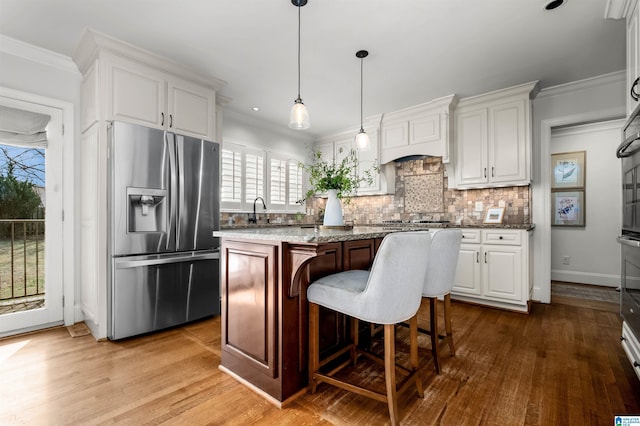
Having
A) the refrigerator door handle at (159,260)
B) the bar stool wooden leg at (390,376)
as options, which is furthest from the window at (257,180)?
the bar stool wooden leg at (390,376)

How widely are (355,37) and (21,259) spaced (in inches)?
142

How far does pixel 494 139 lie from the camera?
11.9 feet

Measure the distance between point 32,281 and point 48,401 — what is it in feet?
5.38

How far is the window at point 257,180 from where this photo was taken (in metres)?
4.25

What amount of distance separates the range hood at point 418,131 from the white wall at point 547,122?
100cm

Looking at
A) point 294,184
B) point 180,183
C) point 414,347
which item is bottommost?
point 414,347

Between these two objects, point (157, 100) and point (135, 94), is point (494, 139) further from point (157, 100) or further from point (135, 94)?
point (135, 94)

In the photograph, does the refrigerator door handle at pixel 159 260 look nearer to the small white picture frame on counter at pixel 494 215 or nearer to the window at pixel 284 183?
the window at pixel 284 183

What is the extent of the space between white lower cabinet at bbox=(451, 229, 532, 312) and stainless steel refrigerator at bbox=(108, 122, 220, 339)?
290 centimetres

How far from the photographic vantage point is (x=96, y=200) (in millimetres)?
2574

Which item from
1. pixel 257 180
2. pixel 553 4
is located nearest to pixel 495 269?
pixel 553 4

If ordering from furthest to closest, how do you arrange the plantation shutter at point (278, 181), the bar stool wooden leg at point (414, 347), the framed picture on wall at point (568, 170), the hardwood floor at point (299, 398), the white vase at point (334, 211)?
the plantation shutter at point (278, 181) → the framed picture on wall at point (568, 170) → the white vase at point (334, 211) → the bar stool wooden leg at point (414, 347) → the hardwood floor at point (299, 398)

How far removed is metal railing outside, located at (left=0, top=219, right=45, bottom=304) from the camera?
265 centimetres

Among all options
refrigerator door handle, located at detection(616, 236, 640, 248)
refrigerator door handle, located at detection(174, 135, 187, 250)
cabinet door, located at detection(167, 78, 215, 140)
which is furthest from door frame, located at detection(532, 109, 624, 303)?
refrigerator door handle, located at detection(174, 135, 187, 250)
